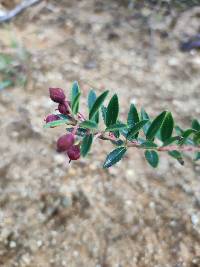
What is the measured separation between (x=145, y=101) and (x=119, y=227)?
75cm

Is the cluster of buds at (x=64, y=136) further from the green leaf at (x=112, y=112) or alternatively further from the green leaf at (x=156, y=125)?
the green leaf at (x=156, y=125)

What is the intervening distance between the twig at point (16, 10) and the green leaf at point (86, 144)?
197 centimetres

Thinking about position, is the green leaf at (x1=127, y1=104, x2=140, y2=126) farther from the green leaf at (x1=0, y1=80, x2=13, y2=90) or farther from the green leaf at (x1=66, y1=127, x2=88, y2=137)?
the green leaf at (x1=0, y1=80, x2=13, y2=90)

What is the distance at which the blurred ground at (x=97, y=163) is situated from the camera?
1.70 meters

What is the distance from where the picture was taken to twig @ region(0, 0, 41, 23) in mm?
2798

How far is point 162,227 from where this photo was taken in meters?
1.75

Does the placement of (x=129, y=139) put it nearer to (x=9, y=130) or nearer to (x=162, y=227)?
(x=162, y=227)

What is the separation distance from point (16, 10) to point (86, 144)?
2.05 metres

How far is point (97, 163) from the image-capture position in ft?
6.57

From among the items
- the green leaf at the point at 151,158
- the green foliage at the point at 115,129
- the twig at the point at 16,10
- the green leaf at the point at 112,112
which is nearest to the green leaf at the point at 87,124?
the green foliage at the point at 115,129

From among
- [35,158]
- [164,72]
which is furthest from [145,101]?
[35,158]

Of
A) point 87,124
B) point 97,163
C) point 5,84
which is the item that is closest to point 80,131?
point 87,124

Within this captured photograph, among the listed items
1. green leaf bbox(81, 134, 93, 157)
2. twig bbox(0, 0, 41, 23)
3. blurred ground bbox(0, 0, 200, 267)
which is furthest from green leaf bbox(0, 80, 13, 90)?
green leaf bbox(81, 134, 93, 157)

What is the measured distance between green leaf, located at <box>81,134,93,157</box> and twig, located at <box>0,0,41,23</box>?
6.47 feet
